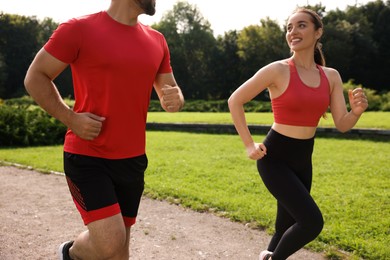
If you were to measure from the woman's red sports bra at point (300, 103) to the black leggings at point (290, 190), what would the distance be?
152 mm

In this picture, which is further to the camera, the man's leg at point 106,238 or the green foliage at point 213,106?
the green foliage at point 213,106

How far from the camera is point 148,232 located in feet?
16.6

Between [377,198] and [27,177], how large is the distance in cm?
636

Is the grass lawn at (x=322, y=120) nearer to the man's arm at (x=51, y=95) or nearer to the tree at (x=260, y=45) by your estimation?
the man's arm at (x=51, y=95)

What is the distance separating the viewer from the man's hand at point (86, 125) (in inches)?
103

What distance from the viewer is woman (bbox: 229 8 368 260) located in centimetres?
331

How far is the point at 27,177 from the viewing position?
851 centimetres

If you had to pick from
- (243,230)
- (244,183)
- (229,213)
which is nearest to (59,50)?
(243,230)

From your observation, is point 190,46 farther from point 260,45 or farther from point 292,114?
point 292,114

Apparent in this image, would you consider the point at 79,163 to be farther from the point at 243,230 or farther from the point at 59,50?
the point at 243,230

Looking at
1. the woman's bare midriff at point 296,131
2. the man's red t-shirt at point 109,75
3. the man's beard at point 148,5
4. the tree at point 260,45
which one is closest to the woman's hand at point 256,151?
the woman's bare midriff at point 296,131

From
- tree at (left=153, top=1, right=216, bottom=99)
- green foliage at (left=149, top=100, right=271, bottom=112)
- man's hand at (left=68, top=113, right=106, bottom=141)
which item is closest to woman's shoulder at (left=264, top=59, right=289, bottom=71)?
man's hand at (left=68, top=113, right=106, bottom=141)

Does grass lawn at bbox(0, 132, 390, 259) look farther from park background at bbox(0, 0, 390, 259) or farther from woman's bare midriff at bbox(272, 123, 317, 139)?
woman's bare midriff at bbox(272, 123, 317, 139)

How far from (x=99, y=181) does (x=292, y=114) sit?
160cm
